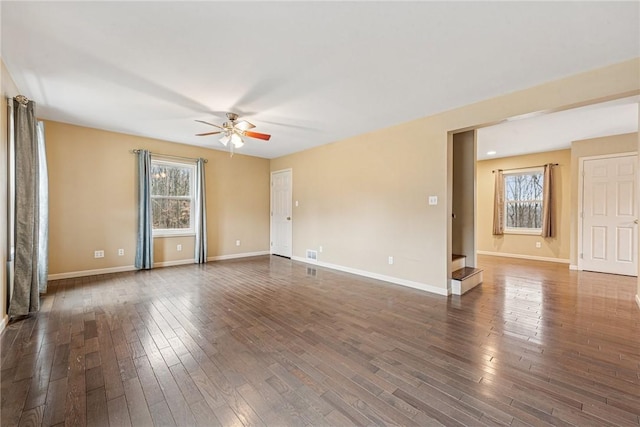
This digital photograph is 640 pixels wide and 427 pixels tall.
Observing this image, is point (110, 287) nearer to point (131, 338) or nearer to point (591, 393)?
point (131, 338)

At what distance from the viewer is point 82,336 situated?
7.88 feet

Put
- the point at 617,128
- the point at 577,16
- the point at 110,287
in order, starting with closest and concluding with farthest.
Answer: the point at 577,16 < the point at 110,287 < the point at 617,128

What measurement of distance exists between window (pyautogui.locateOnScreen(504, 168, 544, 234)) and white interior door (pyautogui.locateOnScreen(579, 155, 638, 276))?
1.20 metres

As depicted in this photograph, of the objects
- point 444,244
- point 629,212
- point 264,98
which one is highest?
point 264,98

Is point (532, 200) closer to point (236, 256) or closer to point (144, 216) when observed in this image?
point (236, 256)

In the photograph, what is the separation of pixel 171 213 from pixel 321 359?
4.80 m

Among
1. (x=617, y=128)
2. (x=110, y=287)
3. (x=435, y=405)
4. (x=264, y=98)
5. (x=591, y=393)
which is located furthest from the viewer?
(x=617, y=128)

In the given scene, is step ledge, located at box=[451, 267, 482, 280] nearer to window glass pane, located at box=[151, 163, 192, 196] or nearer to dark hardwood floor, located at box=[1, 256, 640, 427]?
dark hardwood floor, located at box=[1, 256, 640, 427]

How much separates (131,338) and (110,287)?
2.07 m

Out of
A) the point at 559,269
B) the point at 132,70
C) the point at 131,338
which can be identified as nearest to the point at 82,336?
the point at 131,338

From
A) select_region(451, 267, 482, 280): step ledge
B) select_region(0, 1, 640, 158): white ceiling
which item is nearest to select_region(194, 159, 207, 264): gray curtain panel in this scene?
select_region(0, 1, 640, 158): white ceiling

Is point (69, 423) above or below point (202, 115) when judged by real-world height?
below

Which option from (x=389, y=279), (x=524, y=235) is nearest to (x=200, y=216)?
(x=389, y=279)

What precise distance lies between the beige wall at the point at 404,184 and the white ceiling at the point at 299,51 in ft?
0.60
